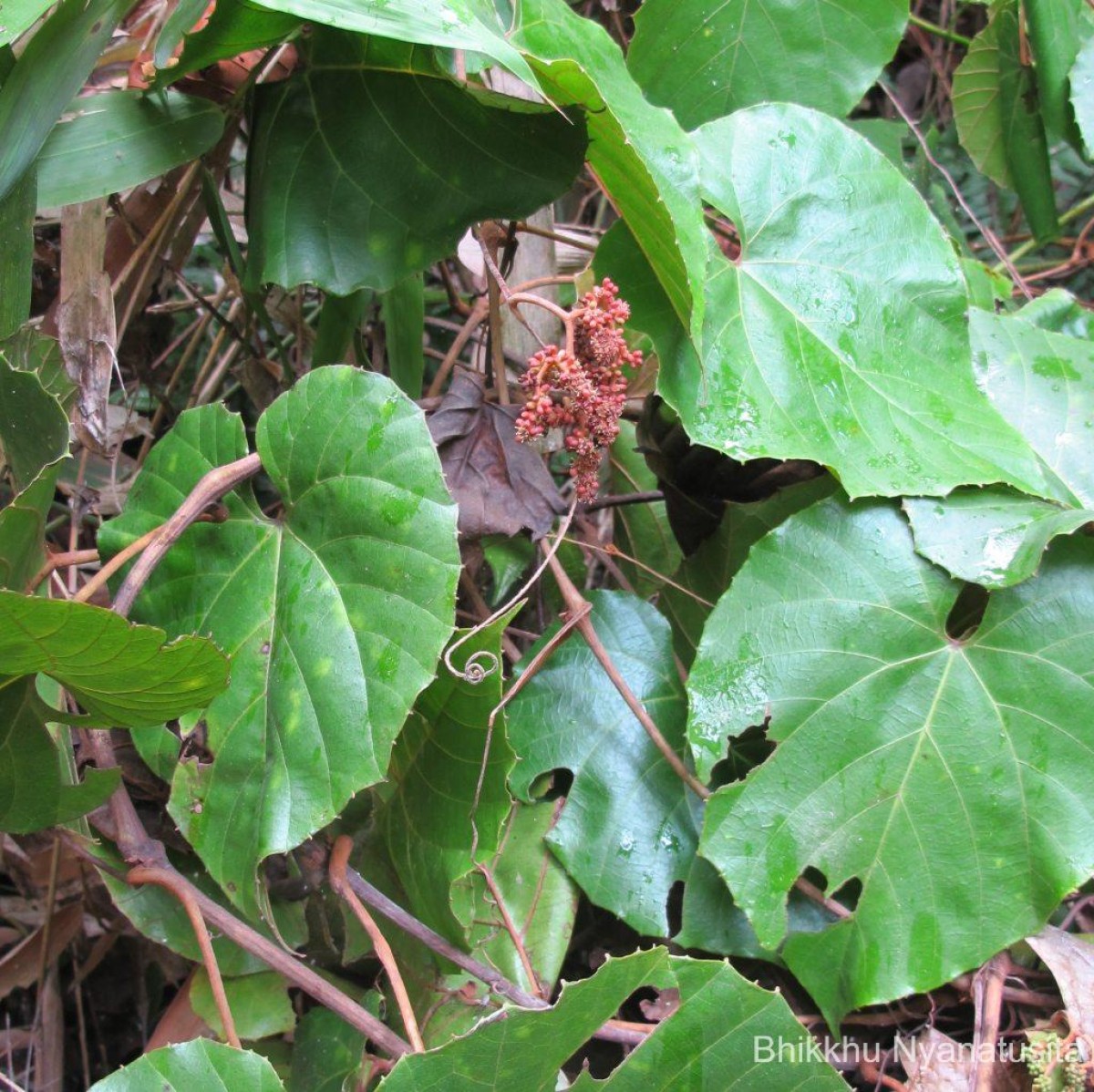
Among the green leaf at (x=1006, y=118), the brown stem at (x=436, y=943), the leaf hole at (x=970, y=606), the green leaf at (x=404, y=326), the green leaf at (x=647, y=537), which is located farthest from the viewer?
the green leaf at (x=1006, y=118)

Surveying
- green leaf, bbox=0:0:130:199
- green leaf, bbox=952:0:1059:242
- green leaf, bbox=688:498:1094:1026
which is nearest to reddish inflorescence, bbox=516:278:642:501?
green leaf, bbox=688:498:1094:1026

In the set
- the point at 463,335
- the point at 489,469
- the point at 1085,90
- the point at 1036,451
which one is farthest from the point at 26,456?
the point at 1085,90

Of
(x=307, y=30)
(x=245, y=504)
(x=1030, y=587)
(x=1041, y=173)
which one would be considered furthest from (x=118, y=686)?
(x=1041, y=173)

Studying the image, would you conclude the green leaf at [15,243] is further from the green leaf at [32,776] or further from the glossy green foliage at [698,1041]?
the glossy green foliage at [698,1041]

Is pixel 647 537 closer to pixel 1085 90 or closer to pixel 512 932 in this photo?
pixel 512 932

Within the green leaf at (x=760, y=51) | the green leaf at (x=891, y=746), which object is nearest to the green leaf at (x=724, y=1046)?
the green leaf at (x=891, y=746)

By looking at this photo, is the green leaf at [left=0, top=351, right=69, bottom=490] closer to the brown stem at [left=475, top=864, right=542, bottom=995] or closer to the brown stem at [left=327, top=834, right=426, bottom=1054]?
the brown stem at [left=327, top=834, right=426, bottom=1054]

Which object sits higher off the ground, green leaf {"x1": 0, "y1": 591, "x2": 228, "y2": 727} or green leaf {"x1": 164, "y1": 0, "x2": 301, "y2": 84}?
green leaf {"x1": 164, "y1": 0, "x2": 301, "y2": 84}
